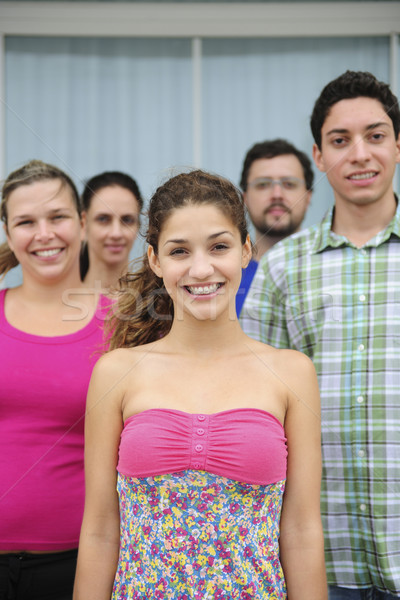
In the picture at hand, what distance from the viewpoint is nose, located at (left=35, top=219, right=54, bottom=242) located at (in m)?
2.33

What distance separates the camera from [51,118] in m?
3.65

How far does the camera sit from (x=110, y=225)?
10.4ft

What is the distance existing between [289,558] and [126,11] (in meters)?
2.86

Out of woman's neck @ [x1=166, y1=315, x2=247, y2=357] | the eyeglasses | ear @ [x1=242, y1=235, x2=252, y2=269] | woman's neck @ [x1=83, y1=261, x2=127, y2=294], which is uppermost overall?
the eyeglasses

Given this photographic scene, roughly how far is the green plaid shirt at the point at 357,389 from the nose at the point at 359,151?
0.23 meters

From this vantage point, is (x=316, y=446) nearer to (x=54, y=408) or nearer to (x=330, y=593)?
(x=330, y=593)

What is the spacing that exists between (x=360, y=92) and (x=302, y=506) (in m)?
1.36

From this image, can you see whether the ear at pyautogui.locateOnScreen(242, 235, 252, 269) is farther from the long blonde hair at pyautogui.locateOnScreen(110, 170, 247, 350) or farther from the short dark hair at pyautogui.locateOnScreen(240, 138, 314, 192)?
the short dark hair at pyautogui.locateOnScreen(240, 138, 314, 192)

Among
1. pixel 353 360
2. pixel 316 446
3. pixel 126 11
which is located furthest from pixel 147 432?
pixel 126 11

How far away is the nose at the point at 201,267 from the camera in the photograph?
5.68 feet

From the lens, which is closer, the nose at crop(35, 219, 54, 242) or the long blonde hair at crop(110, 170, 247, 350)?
the long blonde hair at crop(110, 170, 247, 350)

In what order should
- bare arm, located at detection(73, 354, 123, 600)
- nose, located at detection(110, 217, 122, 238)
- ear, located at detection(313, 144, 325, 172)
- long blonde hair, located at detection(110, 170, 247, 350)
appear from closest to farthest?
bare arm, located at detection(73, 354, 123, 600) → long blonde hair, located at detection(110, 170, 247, 350) → ear, located at detection(313, 144, 325, 172) → nose, located at detection(110, 217, 122, 238)

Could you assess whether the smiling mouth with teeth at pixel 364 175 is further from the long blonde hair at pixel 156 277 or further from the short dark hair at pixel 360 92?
the long blonde hair at pixel 156 277

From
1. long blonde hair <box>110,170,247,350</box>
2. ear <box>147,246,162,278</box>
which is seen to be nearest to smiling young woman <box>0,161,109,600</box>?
long blonde hair <box>110,170,247,350</box>
